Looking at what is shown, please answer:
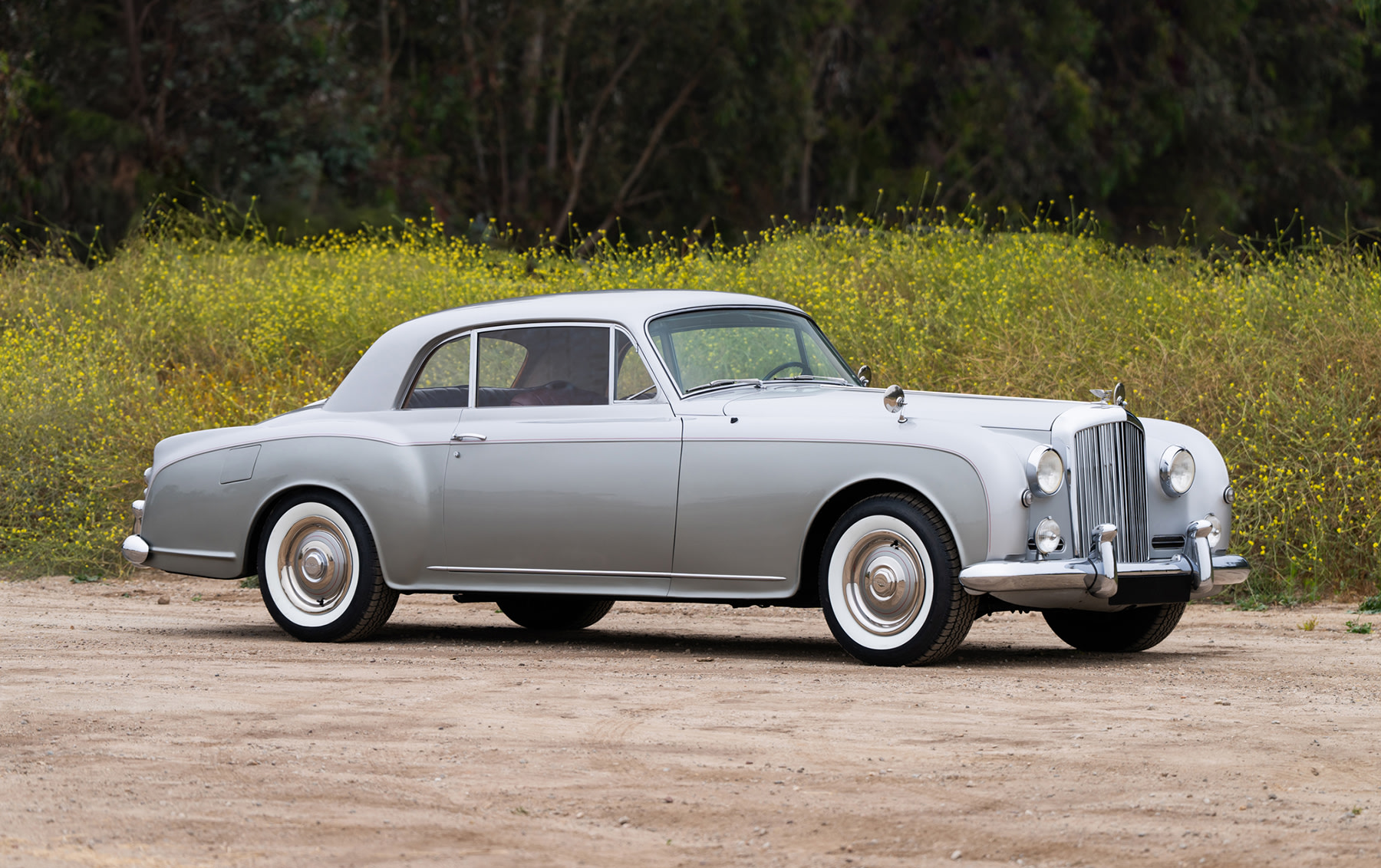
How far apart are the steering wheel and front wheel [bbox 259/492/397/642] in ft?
7.05

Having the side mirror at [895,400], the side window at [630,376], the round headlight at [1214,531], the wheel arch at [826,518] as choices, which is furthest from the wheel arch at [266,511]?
the round headlight at [1214,531]

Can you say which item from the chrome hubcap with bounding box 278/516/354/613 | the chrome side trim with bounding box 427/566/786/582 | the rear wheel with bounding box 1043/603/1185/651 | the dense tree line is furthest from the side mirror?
A: the dense tree line

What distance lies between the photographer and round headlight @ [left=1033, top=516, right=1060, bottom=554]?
23.1ft

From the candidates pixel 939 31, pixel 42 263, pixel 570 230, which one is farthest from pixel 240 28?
pixel 939 31

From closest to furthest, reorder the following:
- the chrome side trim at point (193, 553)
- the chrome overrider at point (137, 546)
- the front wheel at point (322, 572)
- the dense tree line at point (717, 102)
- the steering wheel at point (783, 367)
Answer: the steering wheel at point (783, 367) < the front wheel at point (322, 572) < the chrome side trim at point (193, 553) < the chrome overrider at point (137, 546) < the dense tree line at point (717, 102)

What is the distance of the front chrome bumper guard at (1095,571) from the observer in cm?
690

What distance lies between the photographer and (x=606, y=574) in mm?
7957

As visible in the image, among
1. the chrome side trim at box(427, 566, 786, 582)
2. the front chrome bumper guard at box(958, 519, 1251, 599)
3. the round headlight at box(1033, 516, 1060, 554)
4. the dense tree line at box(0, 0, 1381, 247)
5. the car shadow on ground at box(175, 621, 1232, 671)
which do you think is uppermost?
the dense tree line at box(0, 0, 1381, 247)

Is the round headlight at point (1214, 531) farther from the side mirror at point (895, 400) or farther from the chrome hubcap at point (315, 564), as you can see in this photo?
the chrome hubcap at point (315, 564)

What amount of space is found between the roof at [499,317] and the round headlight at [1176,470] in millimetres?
2042

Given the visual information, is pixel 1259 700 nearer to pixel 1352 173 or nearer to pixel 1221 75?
pixel 1221 75

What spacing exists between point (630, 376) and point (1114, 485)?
230cm

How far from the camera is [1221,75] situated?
3278cm

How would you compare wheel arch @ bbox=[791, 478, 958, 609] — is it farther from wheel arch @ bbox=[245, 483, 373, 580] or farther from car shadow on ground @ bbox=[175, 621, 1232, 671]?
wheel arch @ bbox=[245, 483, 373, 580]
